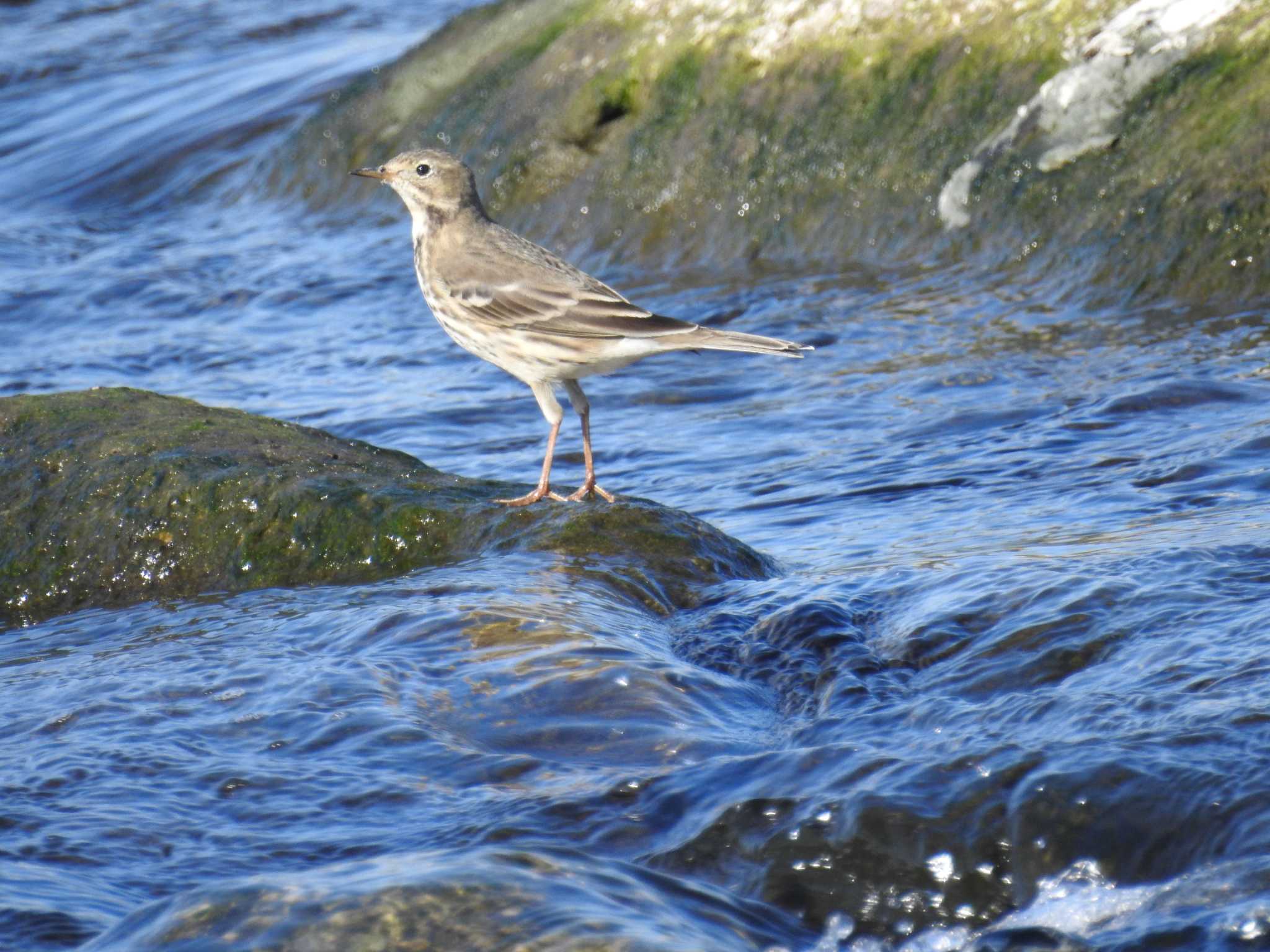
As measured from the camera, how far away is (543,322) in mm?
6426

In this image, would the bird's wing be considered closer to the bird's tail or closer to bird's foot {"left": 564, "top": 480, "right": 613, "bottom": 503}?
the bird's tail

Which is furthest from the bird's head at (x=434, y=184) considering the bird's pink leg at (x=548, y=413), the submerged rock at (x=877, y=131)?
the submerged rock at (x=877, y=131)

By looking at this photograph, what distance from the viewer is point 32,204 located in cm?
1479

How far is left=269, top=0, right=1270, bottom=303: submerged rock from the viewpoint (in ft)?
29.0

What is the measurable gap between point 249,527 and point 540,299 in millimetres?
1483

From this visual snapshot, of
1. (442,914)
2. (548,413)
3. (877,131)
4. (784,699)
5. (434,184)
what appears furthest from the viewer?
(877,131)

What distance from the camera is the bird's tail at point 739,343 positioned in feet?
19.0

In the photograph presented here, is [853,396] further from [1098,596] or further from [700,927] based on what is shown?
[700,927]

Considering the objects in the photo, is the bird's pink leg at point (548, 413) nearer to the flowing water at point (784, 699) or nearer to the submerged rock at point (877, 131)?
the flowing water at point (784, 699)

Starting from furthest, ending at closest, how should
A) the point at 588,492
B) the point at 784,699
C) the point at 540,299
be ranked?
1. the point at 540,299
2. the point at 588,492
3. the point at 784,699

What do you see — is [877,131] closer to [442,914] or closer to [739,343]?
[739,343]

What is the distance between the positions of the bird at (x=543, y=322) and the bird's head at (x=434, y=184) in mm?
114

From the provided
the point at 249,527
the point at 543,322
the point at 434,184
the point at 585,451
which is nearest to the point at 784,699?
the point at 585,451

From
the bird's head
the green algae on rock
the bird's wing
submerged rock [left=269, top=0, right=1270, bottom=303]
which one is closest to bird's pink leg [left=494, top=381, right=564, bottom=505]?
the green algae on rock
